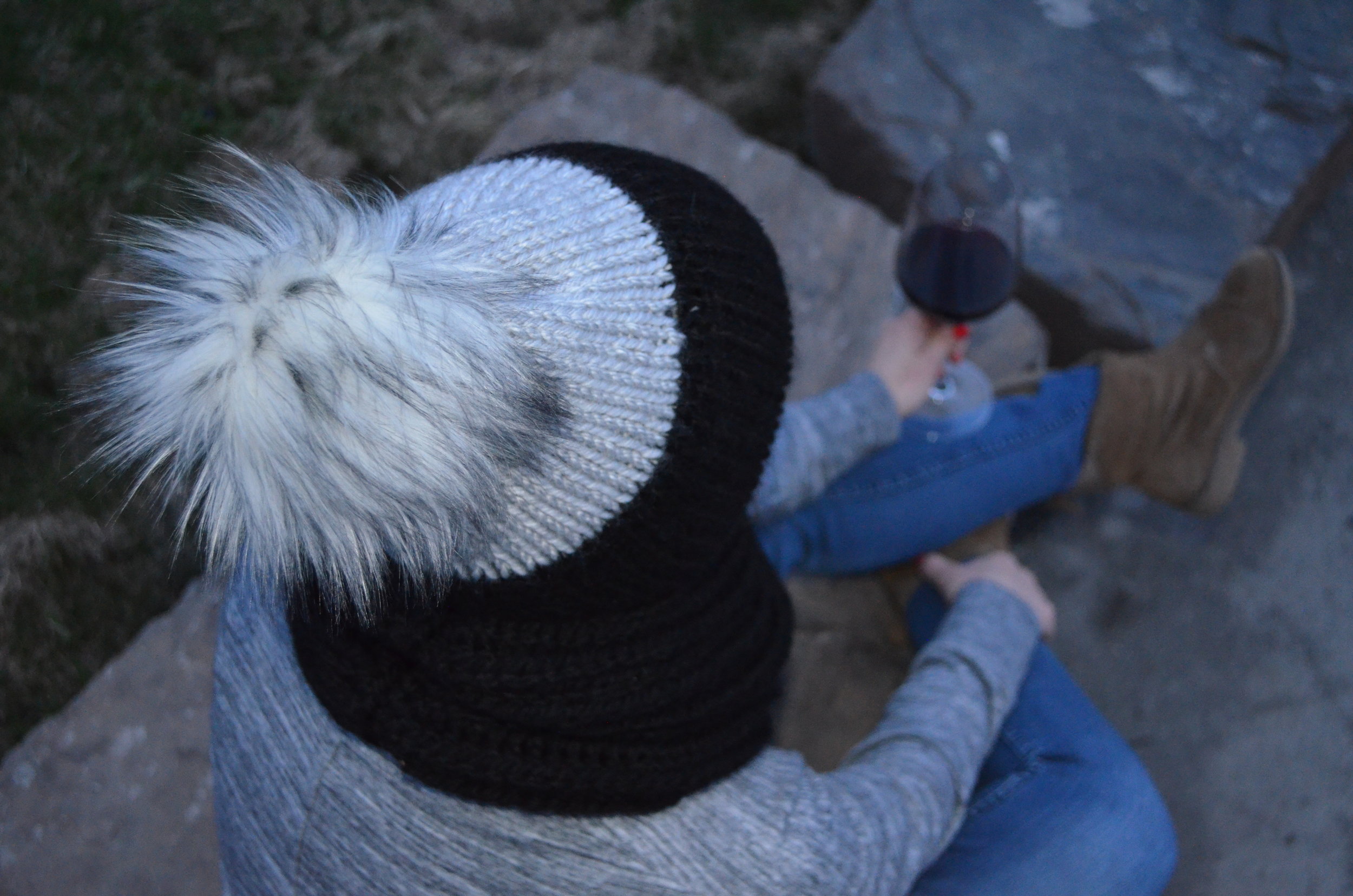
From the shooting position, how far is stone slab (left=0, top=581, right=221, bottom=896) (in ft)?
5.08

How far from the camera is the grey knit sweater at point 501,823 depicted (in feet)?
3.13

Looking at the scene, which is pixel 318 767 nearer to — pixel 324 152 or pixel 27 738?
pixel 27 738

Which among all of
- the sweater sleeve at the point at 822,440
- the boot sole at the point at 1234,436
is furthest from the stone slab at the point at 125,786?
the boot sole at the point at 1234,436

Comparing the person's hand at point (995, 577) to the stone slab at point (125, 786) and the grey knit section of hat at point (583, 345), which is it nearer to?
the grey knit section of hat at point (583, 345)

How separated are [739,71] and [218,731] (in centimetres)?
220

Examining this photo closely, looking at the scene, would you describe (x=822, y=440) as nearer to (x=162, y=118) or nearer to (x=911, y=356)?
(x=911, y=356)

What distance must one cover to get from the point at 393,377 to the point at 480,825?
0.43m

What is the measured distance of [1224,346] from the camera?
188 cm

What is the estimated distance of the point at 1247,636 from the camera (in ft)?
6.63

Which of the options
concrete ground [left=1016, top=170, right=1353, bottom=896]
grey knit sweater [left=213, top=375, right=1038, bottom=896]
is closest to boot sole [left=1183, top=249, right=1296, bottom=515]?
concrete ground [left=1016, top=170, right=1353, bottom=896]

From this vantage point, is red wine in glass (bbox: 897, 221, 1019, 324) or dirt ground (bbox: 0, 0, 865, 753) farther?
dirt ground (bbox: 0, 0, 865, 753)

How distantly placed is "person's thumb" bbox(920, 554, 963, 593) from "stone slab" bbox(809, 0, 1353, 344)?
838 mm

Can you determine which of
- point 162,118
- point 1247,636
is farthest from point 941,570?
point 162,118

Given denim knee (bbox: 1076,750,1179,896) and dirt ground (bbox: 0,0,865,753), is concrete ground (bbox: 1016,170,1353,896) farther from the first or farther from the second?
dirt ground (bbox: 0,0,865,753)
